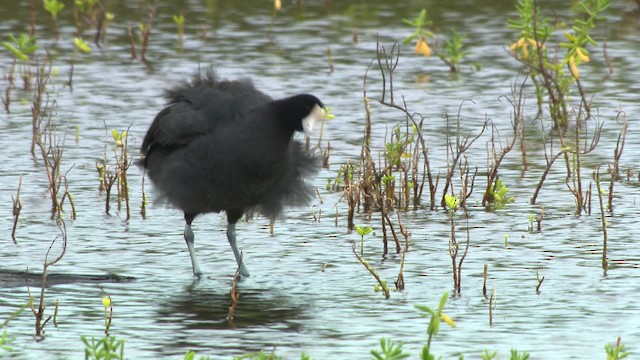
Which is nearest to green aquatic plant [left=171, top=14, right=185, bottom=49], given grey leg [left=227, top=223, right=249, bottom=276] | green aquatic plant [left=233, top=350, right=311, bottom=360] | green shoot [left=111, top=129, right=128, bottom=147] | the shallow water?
the shallow water

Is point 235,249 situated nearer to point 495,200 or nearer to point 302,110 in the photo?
point 302,110

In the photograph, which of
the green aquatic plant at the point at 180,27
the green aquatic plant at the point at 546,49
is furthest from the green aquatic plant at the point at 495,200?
the green aquatic plant at the point at 180,27

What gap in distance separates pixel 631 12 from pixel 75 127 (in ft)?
33.3

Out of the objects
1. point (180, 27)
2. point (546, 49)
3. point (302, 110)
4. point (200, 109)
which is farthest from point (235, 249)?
point (180, 27)

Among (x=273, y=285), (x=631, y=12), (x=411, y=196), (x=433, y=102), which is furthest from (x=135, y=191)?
(x=631, y=12)

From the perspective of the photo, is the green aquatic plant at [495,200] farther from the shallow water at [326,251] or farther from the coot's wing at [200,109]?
the coot's wing at [200,109]

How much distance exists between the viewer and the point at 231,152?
810 centimetres

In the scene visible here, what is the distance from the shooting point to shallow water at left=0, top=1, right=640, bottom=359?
708cm

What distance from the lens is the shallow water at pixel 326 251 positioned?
7.08 metres

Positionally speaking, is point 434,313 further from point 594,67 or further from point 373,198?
point 594,67

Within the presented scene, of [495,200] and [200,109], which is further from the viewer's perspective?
[495,200]

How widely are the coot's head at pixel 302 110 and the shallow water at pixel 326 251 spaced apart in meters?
1.00

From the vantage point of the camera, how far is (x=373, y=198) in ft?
31.2

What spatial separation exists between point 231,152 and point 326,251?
129 centimetres
